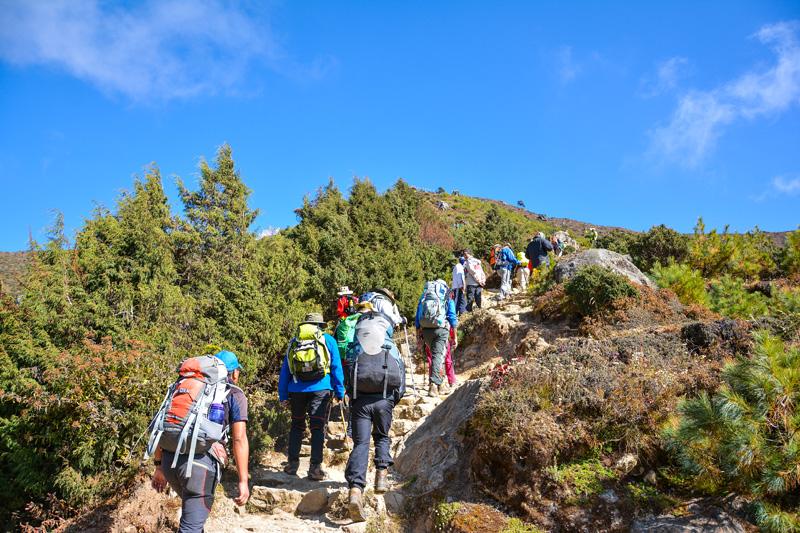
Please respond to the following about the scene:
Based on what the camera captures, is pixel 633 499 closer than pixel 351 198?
Yes

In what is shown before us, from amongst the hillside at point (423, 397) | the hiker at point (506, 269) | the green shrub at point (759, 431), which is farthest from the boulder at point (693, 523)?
the hiker at point (506, 269)

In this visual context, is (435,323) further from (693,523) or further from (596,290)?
(693,523)

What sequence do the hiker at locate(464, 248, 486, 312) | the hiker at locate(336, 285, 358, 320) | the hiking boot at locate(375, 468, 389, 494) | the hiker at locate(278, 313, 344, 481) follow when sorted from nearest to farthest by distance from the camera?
the hiking boot at locate(375, 468, 389, 494) → the hiker at locate(278, 313, 344, 481) → the hiker at locate(336, 285, 358, 320) → the hiker at locate(464, 248, 486, 312)

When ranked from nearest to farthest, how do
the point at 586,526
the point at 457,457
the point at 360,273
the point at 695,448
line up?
the point at 695,448, the point at 586,526, the point at 457,457, the point at 360,273

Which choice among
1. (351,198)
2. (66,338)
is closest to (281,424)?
(66,338)

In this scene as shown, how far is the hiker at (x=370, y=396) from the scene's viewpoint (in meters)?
5.27

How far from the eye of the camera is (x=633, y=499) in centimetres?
447

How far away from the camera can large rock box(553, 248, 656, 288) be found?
12391 millimetres

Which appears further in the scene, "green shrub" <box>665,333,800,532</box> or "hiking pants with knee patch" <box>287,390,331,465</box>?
"hiking pants with knee patch" <box>287,390,331,465</box>

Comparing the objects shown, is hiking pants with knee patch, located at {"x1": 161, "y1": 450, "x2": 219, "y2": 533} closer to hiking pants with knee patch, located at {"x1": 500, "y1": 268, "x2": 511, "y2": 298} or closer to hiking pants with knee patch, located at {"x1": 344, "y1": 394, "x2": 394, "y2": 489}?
hiking pants with knee patch, located at {"x1": 344, "y1": 394, "x2": 394, "y2": 489}

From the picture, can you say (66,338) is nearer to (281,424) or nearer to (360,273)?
(281,424)

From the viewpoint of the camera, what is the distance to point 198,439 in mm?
3998

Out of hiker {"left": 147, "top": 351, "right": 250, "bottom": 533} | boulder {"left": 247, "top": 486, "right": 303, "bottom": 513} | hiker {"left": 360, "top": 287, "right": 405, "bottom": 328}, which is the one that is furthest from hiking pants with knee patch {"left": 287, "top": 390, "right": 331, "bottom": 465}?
hiker {"left": 147, "top": 351, "right": 250, "bottom": 533}

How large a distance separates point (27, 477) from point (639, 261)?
669 inches
